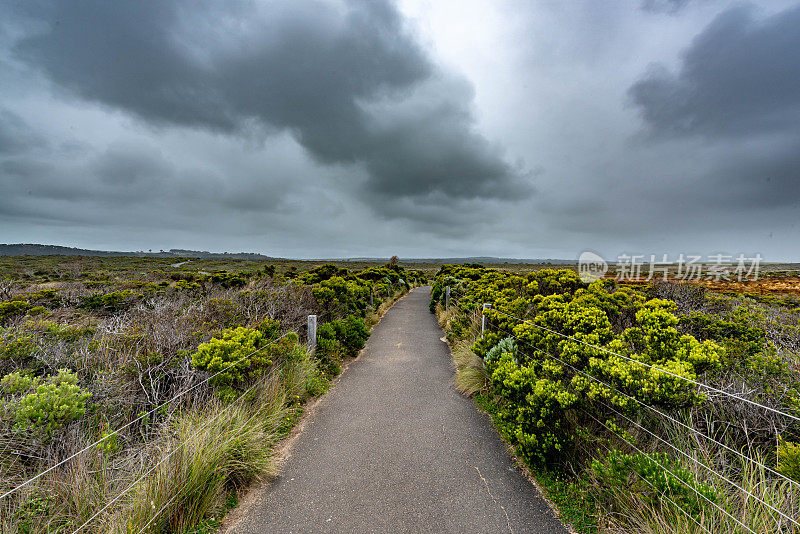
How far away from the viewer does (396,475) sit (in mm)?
3633

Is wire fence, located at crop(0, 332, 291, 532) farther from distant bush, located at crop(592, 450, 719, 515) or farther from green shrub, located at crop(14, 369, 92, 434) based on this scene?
distant bush, located at crop(592, 450, 719, 515)

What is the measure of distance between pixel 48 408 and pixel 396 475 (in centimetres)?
353

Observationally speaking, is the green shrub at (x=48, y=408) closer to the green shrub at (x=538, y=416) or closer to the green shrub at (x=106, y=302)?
the green shrub at (x=538, y=416)

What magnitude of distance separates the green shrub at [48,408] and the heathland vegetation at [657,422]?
457 cm

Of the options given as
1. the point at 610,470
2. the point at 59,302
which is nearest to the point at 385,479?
the point at 610,470

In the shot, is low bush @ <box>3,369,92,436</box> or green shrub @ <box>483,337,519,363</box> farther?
Result: green shrub @ <box>483,337,519,363</box>

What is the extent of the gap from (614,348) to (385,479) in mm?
3284

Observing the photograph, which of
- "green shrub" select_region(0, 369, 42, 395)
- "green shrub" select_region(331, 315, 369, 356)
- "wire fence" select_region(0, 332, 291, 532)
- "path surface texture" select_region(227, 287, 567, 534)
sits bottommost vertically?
"path surface texture" select_region(227, 287, 567, 534)

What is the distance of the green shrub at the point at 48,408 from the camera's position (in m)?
2.74

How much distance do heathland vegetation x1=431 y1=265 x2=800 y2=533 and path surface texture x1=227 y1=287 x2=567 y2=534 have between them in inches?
16.3

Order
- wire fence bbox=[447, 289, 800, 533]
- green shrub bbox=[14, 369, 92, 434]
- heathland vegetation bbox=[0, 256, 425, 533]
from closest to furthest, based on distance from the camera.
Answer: wire fence bbox=[447, 289, 800, 533] → heathland vegetation bbox=[0, 256, 425, 533] → green shrub bbox=[14, 369, 92, 434]

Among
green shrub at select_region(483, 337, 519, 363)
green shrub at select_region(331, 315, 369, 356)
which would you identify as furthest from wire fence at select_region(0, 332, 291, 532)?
green shrub at select_region(483, 337, 519, 363)

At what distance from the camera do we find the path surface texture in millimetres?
2941

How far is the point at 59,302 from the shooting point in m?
9.83
